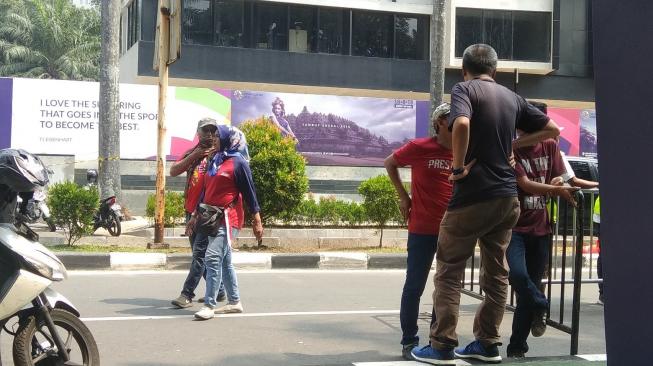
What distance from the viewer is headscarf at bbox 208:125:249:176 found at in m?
6.91

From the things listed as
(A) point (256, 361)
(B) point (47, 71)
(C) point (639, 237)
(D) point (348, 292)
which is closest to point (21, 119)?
(D) point (348, 292)

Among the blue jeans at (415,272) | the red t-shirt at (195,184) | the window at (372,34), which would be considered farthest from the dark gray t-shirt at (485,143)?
the window at (372,34)

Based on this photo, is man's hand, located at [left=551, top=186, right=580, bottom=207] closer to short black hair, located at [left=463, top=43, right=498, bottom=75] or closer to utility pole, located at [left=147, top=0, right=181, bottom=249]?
short black hair, located at [left=463, top=43, right=498, bottom=75]

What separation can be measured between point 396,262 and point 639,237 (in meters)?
8.42

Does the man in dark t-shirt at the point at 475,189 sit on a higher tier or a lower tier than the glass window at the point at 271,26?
lower

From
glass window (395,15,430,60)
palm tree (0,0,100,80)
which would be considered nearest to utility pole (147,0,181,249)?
glass window (395,15,430,60)

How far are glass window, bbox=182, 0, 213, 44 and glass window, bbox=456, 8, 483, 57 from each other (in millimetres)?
9769

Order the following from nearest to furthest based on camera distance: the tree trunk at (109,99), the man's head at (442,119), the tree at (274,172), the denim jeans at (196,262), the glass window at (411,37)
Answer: the man's head at (442,119), the denim jeans at (196,262), the tree at (274,172), the tree trunk at (109,99), the glass window at (411,37)

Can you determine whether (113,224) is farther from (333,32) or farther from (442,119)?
(333,32)

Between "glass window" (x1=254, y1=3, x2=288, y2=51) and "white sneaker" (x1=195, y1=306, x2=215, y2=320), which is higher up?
"glass window" (x1=254, y1=3, x2=288, y2=51)

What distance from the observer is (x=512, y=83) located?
32719mm

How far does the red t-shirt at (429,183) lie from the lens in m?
5.09

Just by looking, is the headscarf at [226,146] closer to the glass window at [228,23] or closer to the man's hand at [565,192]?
the man's hand at [565,192]

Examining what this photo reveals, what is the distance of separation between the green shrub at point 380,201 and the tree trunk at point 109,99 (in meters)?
5.09
